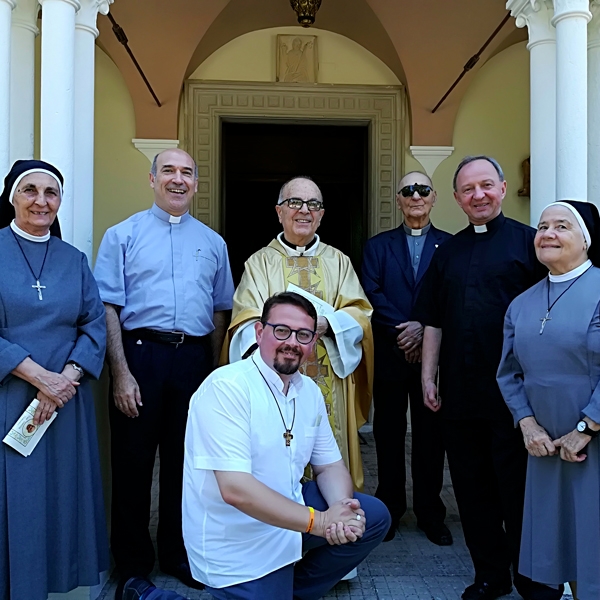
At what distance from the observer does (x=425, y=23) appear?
237 inches

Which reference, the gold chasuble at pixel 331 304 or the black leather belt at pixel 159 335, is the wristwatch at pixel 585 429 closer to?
the gold chasuble at pixel 331 304

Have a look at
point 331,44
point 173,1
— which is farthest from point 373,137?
point 173,1

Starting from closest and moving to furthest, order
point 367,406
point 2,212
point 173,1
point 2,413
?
point 2,413
point 2,212
point 367,406
point 173,1

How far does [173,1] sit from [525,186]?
3.63 m

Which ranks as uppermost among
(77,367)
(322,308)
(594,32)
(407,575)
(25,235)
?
(594,32)

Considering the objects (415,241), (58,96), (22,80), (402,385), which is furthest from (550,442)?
(22,80)

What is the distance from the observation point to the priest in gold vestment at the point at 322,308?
3.27 meters

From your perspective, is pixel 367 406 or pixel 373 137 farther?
pixel 373 137

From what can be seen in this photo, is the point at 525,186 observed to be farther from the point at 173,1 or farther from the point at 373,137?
the point at 173,1

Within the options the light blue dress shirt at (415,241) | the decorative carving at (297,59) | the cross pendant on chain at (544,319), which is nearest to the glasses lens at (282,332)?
the cross pendant on chain at (544,319)

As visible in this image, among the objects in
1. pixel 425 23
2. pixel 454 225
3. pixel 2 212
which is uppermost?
pixel 425 23

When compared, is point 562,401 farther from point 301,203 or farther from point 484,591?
point 301,203

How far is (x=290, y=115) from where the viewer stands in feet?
21.7

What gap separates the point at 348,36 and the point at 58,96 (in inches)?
156
